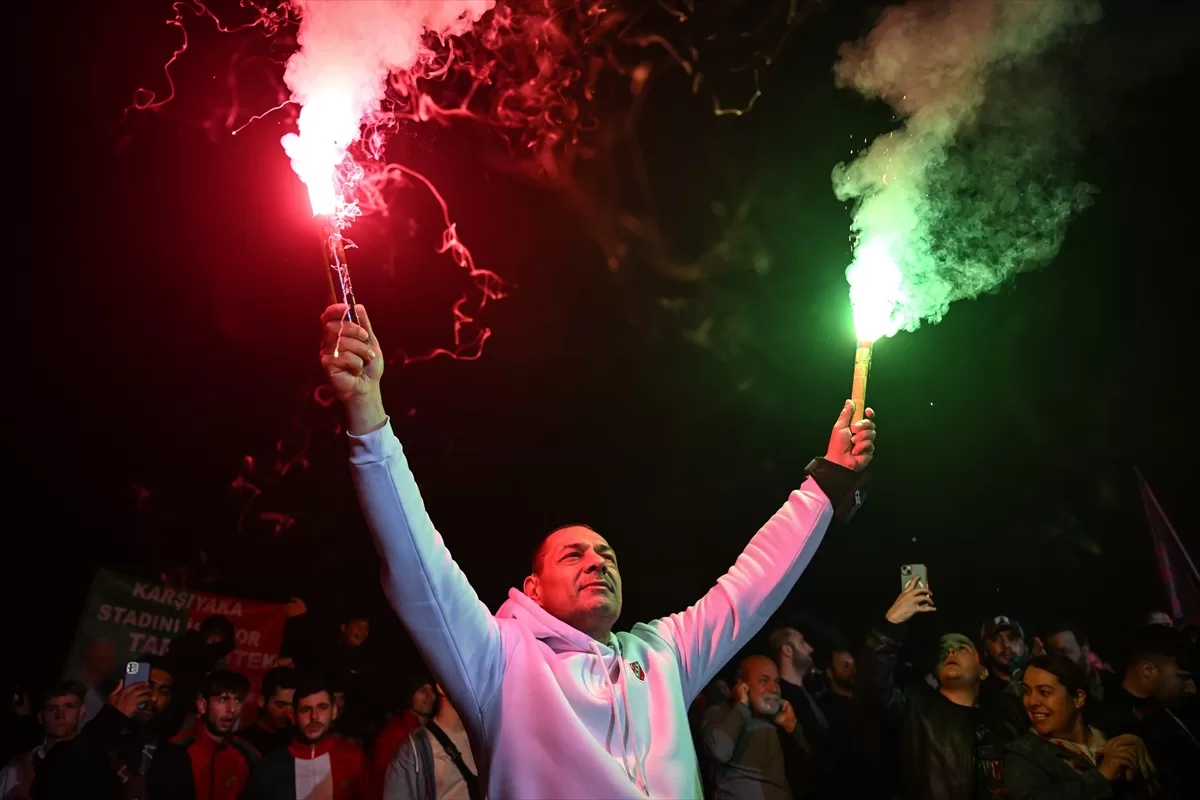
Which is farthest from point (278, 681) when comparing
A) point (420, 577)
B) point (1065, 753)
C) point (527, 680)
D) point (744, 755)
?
point (1065, 753)

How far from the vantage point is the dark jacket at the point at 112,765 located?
4719mm

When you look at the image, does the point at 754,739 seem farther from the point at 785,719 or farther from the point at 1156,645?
the point at 1156,645

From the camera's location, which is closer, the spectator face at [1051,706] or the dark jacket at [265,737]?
the spectator face at [1051,706]

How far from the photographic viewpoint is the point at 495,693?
105 inches

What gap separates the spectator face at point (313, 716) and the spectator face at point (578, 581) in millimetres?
2658

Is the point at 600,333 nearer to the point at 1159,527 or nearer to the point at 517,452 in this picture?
the point at 517,452

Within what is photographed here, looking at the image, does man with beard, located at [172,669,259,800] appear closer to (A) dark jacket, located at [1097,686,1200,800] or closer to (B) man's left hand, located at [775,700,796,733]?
(B) man's left hand, located at [775,700,796,733]

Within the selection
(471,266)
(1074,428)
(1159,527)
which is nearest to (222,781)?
(471,266)

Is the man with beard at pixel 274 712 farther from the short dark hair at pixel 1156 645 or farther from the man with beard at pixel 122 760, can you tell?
the short dark hair at pixel 1156 645

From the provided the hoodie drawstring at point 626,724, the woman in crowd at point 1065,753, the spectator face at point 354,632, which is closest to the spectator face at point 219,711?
the spectator face at point 354,632

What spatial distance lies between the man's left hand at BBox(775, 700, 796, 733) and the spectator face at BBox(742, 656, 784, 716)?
52 millimetres

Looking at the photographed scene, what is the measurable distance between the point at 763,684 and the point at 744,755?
20.0 inches

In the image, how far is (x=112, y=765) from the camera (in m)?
4.91

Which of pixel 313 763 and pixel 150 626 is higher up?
pixel 150 626
